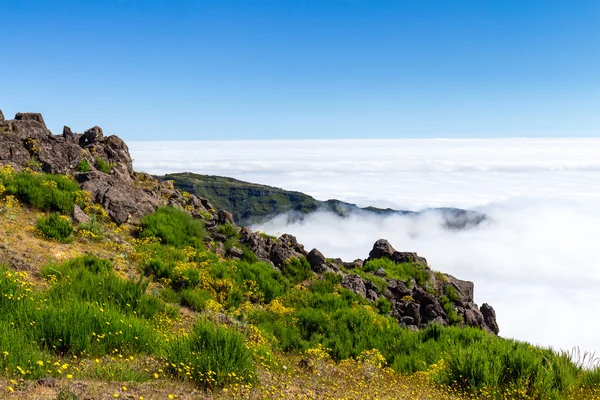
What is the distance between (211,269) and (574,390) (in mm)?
11248

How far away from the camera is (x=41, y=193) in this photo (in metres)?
16.4

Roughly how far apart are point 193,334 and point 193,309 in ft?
18.1

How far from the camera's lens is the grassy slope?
257 inches

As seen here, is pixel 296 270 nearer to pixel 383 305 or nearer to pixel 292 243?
pixel 292 243

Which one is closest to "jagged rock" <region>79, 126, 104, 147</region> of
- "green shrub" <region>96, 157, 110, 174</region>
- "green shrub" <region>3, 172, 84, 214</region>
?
"green shrub" <region>96, 157, 110, 174</region>

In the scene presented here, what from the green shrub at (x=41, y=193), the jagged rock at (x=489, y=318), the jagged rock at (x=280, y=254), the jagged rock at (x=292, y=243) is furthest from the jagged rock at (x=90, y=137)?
the jagged rock at (x=489, y=318)

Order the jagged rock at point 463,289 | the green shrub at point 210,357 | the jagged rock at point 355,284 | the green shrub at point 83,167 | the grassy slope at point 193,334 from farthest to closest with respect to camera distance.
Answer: the jagged rock at point 463,289, the green shrub at point 83,167, the jagged rock at point 355,284, the green shrub at point 210,357, the grassy slope at point 193,334

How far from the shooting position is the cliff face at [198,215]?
18531 mm

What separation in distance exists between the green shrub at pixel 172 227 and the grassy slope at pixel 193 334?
8 cm

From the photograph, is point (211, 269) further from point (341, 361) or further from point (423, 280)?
point (423, 280)

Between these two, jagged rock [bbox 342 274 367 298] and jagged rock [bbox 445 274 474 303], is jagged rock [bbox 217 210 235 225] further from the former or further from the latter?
jagged rock [bbox 445 274 474 303]

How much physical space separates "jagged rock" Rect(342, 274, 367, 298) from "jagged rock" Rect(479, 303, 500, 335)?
889 cm

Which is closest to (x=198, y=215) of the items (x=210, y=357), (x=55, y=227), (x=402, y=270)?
(x=55, y=227)

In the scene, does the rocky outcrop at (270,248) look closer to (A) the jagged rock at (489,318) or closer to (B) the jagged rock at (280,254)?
(B) the jagged rock at (280,254)
